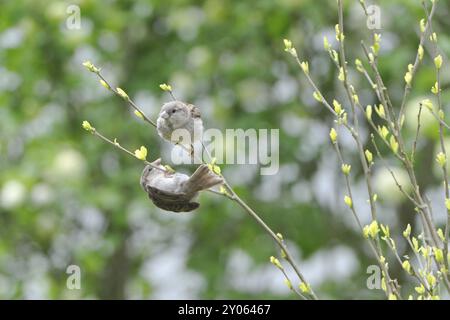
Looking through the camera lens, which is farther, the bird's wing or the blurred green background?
the blurred green background

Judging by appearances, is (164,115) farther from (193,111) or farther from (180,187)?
(180,187)

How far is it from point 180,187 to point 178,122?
19cm

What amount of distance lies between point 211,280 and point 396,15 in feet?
5.99

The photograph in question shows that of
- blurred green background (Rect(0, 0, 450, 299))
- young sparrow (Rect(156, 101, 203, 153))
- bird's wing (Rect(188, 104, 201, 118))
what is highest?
blurred green background (Rect(0, 0, 450, 299))

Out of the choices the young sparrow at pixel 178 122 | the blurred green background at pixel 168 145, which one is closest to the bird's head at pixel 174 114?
the young sparrow at pixel 178 122

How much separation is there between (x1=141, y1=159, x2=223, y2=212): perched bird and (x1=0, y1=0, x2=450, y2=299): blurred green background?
8.82 feet

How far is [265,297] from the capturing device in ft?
16.4

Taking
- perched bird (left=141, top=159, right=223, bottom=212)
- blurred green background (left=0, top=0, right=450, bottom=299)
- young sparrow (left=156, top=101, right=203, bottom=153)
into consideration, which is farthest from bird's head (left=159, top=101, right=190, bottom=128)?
blurred green background (left=0, top=0, right=450, bottom=299)

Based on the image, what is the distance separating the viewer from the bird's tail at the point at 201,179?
89.5 inches

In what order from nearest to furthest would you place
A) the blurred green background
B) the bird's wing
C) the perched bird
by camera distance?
1. the perched bird
2. the bird's wing
3. the blurred green background

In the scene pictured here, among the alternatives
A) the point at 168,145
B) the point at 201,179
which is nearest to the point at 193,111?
the point at 201,179

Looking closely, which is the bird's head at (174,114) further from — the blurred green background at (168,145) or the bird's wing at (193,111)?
the blurred green background at (168,145)

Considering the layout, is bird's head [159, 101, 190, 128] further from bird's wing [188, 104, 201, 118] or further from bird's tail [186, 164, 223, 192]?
bird's tail [186, 164, 223, 192]

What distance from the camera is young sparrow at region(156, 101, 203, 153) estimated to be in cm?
237
